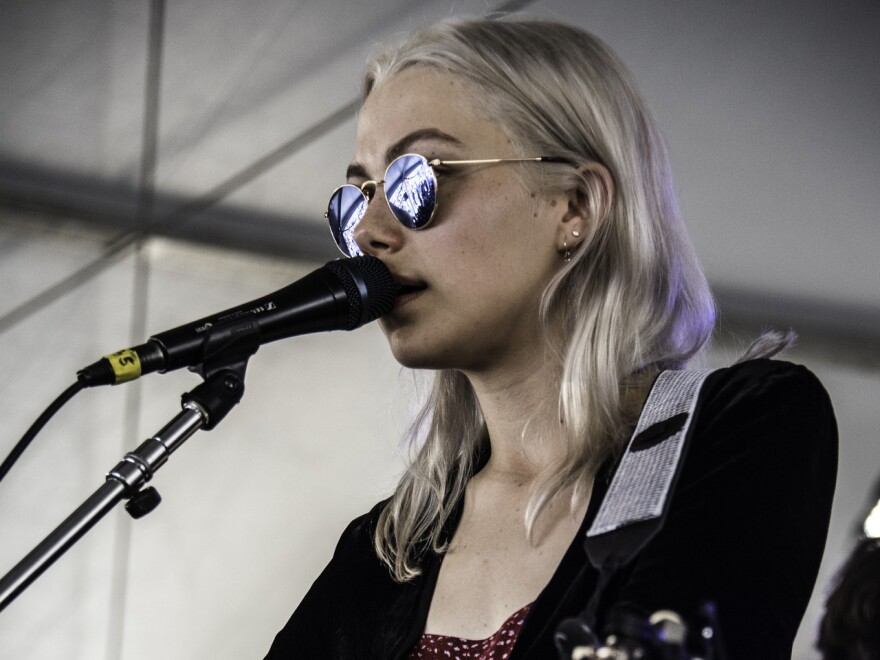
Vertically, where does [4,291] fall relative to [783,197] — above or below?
above

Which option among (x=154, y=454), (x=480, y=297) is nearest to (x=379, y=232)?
(x=480, y=297)

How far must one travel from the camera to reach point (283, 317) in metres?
1.37

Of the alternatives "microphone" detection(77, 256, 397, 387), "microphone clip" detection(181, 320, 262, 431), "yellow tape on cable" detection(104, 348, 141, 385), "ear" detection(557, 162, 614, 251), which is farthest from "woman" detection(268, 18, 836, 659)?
"yellow tape on cable" detection(104, 348, 141, 385)

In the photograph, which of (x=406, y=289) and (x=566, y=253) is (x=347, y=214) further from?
(x=566, y=253)

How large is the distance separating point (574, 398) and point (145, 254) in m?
1.97

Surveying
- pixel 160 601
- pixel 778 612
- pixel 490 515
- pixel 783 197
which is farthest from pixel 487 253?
pixel 160 601

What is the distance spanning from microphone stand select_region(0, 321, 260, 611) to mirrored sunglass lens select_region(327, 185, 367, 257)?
1.62 feet

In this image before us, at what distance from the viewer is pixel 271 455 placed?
3.31m

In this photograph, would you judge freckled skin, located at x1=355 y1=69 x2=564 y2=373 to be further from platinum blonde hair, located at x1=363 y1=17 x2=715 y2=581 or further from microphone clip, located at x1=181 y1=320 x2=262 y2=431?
microphone clip, located at x1=181 y1=320 x2=262 y2=431

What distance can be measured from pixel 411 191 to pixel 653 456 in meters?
0.55

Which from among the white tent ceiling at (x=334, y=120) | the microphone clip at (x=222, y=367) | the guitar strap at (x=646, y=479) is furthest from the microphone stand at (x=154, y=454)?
the white tent ceiling at (x=334, y=120)

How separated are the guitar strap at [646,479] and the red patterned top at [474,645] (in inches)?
7.5

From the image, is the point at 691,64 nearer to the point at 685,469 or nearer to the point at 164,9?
the point at 164,9

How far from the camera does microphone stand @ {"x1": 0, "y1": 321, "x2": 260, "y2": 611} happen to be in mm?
1169
